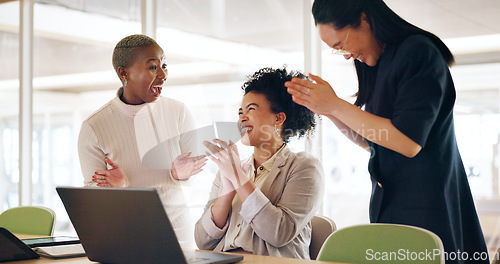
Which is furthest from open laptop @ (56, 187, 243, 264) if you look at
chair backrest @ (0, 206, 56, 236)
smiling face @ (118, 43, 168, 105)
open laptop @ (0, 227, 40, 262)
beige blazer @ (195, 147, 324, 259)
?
chair backrest @ (0, 206, 56, 236)

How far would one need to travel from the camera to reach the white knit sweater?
1942 millimetres

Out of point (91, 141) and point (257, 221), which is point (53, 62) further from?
point (257, 221)

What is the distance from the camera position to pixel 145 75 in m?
2.12

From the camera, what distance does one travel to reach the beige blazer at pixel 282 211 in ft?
6.07

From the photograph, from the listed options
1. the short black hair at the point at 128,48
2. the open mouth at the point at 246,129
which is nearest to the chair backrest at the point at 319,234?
the open mouth at the point at 246,129

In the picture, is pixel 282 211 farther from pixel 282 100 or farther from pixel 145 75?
pixel 145 75

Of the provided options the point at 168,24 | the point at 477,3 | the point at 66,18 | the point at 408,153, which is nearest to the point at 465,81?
the point at 477,3

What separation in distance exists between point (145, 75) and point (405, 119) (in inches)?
39.8

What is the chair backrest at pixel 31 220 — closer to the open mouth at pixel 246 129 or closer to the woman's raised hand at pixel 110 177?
the woman's raised hand at pixel 110 177

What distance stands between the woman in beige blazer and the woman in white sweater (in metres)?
0.11

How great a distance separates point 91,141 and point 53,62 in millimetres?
2544

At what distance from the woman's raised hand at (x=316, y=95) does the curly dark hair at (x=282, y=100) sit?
0.46 m

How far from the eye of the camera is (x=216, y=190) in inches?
82.0

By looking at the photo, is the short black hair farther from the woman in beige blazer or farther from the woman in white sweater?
the woman in beige blazer
